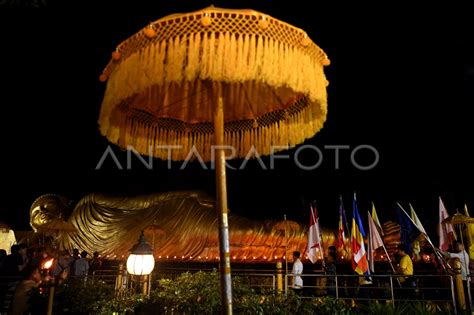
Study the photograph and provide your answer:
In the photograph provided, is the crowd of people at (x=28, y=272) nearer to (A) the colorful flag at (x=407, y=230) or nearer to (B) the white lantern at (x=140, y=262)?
(B) the white lantern at (x=140, y=262)

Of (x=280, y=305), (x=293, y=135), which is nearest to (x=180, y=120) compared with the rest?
(x=293, y=135)

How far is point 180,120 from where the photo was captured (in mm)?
4043

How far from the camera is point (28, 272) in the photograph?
452 centimetres

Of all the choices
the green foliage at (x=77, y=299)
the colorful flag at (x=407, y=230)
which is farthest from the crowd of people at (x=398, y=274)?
the green foliage at (x=77, y=299)

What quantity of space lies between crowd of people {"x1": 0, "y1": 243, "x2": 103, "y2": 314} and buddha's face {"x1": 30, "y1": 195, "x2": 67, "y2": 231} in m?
3.76

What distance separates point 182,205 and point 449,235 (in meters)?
6.57

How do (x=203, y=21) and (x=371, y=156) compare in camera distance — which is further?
(x=371, y=156)

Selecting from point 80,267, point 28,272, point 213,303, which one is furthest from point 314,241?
point 28,272

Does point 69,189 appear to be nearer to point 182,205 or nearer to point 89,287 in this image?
point 182,205

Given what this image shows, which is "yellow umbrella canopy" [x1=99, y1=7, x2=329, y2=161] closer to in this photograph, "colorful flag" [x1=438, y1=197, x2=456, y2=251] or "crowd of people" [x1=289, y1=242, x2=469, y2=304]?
"crowd of people" [x1=289, y1=242, x2=469, y2=304]

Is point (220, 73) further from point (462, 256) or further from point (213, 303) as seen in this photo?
point (462, 256)

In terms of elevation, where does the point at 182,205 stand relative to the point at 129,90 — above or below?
above

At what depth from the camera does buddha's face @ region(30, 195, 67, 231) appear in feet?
38.8

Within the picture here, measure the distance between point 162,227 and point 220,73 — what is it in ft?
29.1
